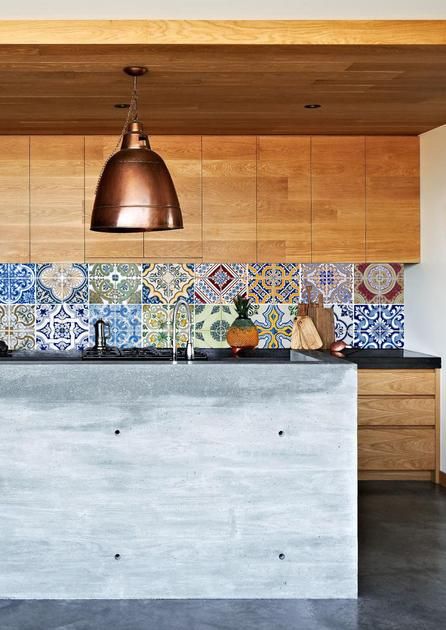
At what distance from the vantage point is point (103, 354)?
209 inches

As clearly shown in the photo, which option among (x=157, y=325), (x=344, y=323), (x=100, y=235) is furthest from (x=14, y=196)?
(x=344, y=323)

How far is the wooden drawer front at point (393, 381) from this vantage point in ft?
17.7

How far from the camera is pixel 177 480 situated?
11.0 feet

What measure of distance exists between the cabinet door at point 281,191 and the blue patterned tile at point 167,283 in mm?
588

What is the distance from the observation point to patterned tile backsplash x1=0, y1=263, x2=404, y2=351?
5.84 m

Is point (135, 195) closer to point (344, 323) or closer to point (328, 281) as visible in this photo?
point (328, 281)

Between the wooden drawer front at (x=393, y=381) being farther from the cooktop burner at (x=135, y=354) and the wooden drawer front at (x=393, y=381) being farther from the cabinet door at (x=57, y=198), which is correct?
the cabinet door at (x=57, y=198)

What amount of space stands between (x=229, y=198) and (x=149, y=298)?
3.06 feet

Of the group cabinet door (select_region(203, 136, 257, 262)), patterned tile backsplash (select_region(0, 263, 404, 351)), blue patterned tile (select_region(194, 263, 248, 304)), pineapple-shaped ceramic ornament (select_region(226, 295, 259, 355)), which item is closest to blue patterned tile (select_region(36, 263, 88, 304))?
patterned tile backsplash (select_region(0, 263, 404, 351))

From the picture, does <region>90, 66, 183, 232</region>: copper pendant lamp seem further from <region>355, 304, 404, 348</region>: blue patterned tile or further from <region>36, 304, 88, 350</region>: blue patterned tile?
<region>355, 304, 404, 348</region>: blue patterned tile

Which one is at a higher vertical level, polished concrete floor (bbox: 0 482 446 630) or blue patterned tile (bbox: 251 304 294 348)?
blue patterned tile (bbox: 251 304 294 348)

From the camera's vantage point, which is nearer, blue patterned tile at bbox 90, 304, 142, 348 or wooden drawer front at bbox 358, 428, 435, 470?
wooden drawer front at bbox 358, 428, 435, 470

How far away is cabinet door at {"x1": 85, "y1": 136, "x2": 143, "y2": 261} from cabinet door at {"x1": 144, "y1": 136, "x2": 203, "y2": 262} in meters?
0.11

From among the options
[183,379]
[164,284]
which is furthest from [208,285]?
[183,379]
